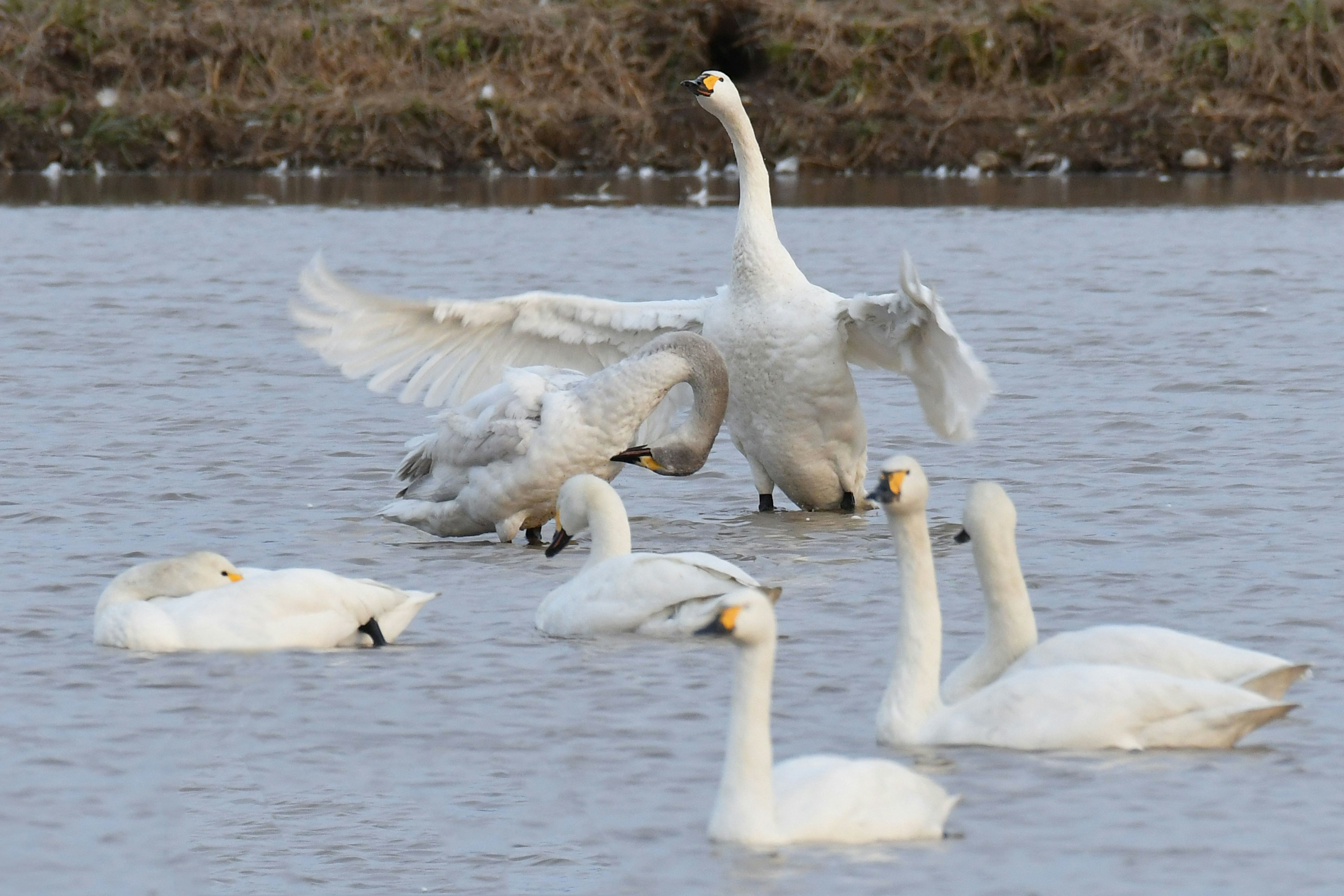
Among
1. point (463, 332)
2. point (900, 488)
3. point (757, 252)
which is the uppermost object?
point (757, 252)

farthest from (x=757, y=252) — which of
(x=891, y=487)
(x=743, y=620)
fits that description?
(x=743, y=620)

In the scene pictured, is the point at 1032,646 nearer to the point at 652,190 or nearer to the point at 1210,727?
the point at 1210,727

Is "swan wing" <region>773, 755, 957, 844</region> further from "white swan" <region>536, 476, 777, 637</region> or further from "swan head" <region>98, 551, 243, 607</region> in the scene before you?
"swan head" <region>98, 551, 243, 607</region>

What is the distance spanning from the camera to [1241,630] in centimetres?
720

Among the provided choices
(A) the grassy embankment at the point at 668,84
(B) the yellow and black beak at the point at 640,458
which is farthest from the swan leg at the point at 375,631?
(A) the grassy embankment at the point at 668,84

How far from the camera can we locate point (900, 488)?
6207mm

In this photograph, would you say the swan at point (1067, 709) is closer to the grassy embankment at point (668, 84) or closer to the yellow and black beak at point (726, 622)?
the yellow and black beak at point (726, 622)

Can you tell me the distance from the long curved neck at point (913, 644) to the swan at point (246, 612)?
1791 mm

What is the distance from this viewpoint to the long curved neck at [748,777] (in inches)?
199

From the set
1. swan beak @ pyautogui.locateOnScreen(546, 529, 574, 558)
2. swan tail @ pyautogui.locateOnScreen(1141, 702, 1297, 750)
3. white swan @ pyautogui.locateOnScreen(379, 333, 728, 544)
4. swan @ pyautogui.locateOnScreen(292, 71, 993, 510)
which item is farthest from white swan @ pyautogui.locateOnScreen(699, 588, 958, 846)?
swan @ pyautogui.locateOnScreen(292, 71, 993, 510)

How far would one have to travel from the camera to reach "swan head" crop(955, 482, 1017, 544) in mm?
Answer: 6219

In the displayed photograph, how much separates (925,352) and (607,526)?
1810 millimetres

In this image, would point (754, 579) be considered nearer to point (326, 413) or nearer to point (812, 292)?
point (812, 292)

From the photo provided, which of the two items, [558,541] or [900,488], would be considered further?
[558,541]
